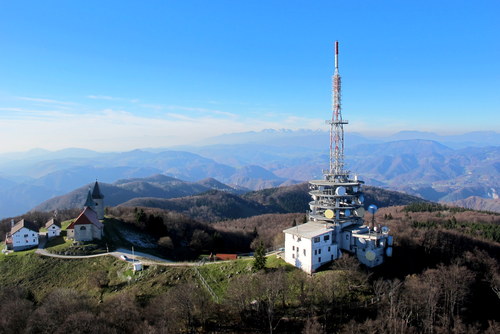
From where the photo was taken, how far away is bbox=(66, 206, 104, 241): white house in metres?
59.1

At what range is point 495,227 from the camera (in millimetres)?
88750

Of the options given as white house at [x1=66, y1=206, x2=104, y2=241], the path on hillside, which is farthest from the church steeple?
the path on hillside

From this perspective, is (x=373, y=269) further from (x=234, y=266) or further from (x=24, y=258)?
(x=24, y=258)

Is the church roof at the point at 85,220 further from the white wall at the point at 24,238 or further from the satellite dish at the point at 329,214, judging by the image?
the satellite dish at the point at 329,214

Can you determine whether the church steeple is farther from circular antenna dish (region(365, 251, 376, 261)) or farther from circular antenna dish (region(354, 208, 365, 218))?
circular antenna dish (region(365, 251, 376, 261))

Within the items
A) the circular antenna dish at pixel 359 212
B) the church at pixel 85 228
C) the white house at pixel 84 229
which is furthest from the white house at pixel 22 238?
the circular antenna dish at pixel 359 212

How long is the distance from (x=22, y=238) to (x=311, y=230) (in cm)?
5181

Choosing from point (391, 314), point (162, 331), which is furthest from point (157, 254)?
point (391, 314)

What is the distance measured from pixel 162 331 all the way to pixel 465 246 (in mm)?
60029

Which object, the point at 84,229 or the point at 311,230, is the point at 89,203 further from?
the point at 311,230

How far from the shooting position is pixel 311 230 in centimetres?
4853

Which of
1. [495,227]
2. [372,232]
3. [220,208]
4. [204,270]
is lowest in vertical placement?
[220,208]

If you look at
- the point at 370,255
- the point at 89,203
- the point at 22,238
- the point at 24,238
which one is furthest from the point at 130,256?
the point at 370,255

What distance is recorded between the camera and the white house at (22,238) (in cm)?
5944
